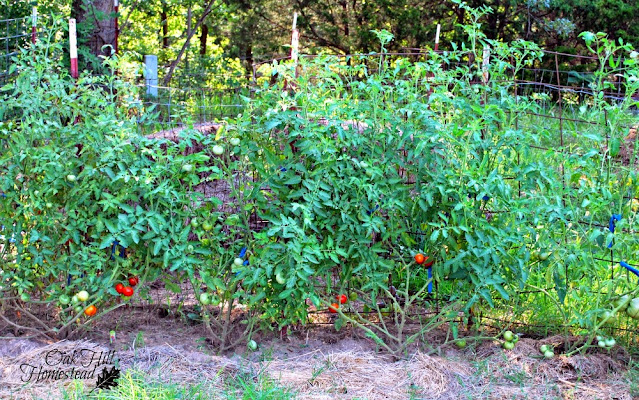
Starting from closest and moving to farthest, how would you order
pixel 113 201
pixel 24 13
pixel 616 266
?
pixel 113 201 → pixel 616 266 → pixel 24 13

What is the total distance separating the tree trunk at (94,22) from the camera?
7.46 metres

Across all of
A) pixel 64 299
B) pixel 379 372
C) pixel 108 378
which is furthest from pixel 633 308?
pixel 64 299

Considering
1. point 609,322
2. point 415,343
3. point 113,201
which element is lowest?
point 415,343

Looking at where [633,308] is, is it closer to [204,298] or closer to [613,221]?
[613,221]

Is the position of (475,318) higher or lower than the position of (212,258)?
lower

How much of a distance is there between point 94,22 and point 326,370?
5746 mm

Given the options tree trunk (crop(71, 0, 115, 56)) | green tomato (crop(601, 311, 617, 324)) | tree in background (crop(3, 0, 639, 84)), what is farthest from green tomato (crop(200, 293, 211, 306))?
tree in background (crop(3, 0, 639, 84))

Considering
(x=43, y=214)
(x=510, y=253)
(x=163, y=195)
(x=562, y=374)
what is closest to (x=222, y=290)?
(x=163, y=195)

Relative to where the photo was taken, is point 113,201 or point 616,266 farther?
point 616,266

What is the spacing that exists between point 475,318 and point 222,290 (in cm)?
128

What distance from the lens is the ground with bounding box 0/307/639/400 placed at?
3.07m

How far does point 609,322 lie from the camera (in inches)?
135

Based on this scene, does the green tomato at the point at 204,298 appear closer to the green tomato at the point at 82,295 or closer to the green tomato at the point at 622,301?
the green tomato at the point at 82,295

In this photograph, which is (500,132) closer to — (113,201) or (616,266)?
(616,266)
